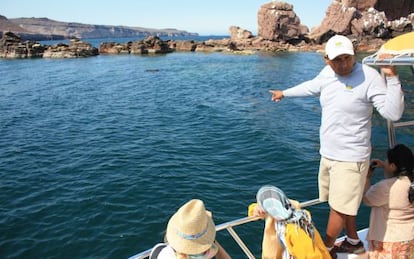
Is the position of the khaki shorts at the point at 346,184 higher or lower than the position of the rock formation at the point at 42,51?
lower

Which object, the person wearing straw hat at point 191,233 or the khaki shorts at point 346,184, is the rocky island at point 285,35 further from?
the person wearing straw hat at point 191,233

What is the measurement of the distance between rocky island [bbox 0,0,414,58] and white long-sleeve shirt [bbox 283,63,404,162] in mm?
66012

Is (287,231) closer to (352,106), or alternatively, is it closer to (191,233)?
(191,233)

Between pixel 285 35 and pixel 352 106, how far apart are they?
8191 centimetres

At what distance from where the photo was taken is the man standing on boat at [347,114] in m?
3.03

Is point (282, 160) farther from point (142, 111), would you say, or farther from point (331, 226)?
point (142, 111)

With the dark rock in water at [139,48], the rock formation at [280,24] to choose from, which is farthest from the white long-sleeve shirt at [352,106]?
the rock formation at [280,24]

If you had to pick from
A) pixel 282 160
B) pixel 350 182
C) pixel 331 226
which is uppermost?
pixel 350 182

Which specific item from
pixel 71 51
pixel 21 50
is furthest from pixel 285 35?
pixel 21 50

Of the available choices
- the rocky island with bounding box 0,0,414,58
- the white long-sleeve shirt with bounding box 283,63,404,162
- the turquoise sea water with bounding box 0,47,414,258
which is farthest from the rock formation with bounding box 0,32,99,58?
A: the white long-sleeve shirt with bounding box 283,63,404,162

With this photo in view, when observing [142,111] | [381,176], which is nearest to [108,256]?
[381,176]

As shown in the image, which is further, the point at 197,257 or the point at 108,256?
the point at 108,256

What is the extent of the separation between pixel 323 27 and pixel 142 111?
66718 mm

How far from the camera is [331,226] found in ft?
11.8
